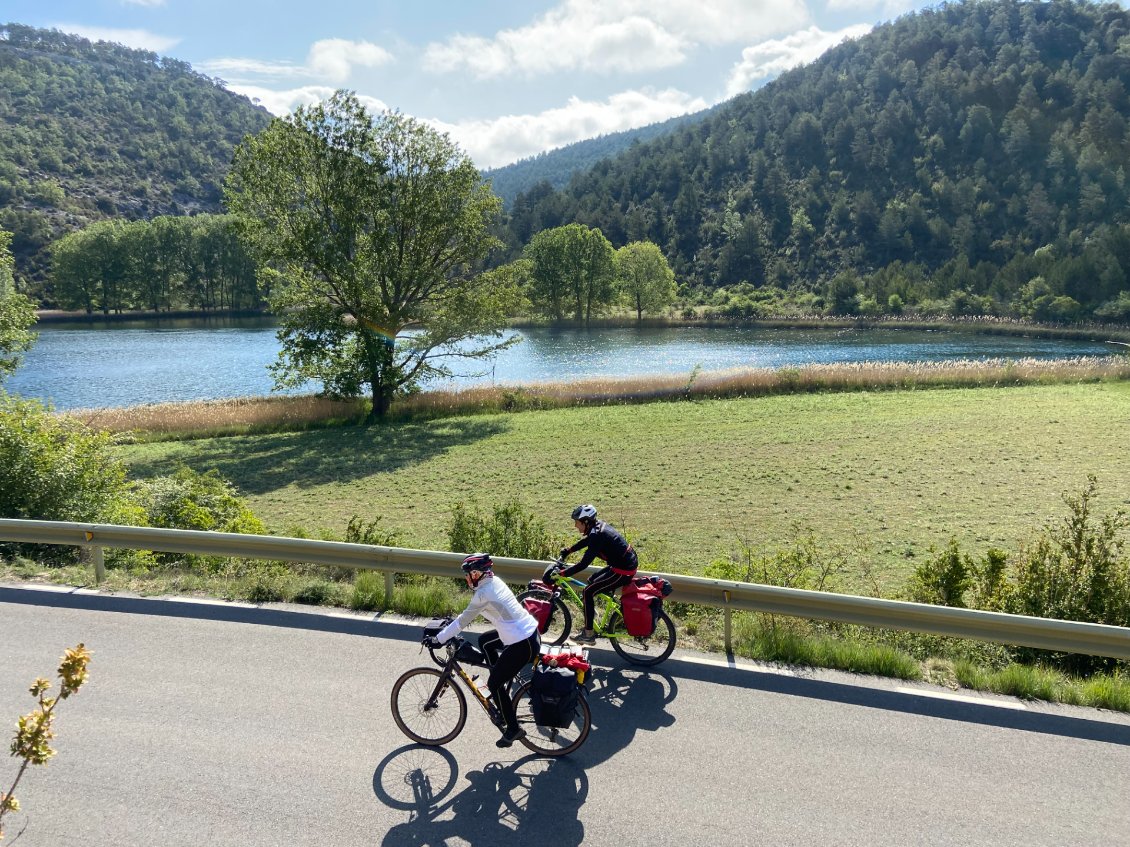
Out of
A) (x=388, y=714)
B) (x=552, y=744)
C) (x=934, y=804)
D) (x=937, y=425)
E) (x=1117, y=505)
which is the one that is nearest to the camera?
(x=934, y=804)

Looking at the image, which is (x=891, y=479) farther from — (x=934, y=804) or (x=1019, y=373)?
(x=1019, y=373)

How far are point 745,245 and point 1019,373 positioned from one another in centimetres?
10689

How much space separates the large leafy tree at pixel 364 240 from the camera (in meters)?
28.9

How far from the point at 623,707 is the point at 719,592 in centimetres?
154

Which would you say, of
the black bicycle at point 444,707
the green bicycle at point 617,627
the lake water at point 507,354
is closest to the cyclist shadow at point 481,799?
the black bicycle at point 444,707

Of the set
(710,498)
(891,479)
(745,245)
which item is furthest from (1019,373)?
(745,245)

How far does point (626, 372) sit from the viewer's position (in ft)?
168

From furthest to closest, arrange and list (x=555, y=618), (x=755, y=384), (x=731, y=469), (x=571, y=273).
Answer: (x=571, y=273) < (x=755, y=384) < (x=731, y=469) < (x=555, y=618)

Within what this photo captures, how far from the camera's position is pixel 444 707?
5.64 m

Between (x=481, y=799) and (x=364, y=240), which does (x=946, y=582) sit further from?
(x=364, y=240)

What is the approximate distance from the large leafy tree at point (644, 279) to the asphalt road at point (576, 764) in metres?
90.8

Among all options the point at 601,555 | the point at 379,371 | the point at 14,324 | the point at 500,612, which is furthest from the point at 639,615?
the point at 14,324

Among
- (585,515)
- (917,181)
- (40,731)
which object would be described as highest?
(917,181)

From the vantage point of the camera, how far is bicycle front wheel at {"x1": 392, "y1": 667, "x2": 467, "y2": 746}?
18.4 feet
